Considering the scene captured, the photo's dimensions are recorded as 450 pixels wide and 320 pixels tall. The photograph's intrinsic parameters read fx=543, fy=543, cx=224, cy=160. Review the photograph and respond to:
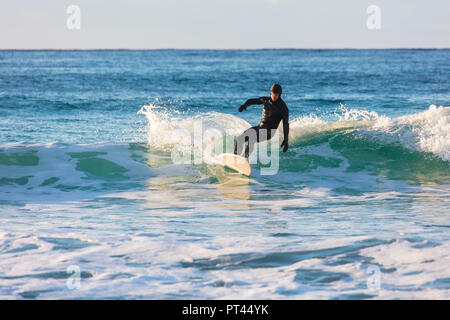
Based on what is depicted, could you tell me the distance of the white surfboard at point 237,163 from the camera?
37.2 ft

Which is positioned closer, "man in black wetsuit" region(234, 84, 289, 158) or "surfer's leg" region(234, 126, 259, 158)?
"man in black wetsuit" region(234, 84, 289, 158)

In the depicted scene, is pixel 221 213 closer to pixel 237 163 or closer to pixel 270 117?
pixel 270 117

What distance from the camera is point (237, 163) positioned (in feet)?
37.7

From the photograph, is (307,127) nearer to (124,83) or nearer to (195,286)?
(195,286)

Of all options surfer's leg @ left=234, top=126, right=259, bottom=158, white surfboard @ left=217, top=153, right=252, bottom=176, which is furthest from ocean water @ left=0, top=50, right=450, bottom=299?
surfer's leg @ left=234, top=126, right=259, bottom=158

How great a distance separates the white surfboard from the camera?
11344mm

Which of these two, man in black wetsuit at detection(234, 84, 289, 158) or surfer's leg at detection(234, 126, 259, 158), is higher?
man in black wetsuit at detection(234, 84, 289, 158)

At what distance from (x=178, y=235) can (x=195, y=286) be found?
1.76 meters

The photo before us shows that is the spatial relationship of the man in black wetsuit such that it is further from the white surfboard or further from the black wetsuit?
the white surfboard

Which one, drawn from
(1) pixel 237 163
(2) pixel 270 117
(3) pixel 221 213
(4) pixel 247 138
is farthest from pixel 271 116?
(3) pixel 221 213

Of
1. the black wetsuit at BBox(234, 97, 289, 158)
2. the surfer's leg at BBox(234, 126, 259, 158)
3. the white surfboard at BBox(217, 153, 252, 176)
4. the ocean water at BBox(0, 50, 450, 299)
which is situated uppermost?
the black wetsuit at BBox(234, 97, 289, 158)

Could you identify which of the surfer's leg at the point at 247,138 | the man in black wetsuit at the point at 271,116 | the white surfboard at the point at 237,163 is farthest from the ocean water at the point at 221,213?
the man in black wetsuit at the point at 271,116

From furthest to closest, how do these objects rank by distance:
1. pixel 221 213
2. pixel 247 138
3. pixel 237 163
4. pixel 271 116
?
pixel 237 163 < pixel 247 138 < pixel 271 116 < pixel 221 213
